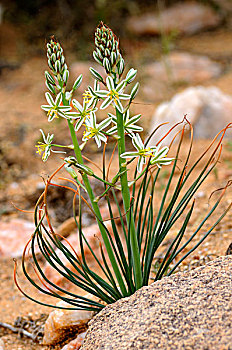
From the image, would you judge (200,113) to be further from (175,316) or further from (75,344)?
(175,316)

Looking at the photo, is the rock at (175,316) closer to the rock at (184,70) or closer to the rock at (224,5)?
the rock at (184,70)

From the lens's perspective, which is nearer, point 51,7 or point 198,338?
point 198,338

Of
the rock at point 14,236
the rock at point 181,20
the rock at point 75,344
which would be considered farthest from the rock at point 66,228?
the rock at point 181,20

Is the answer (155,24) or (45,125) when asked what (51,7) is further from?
(45,125)

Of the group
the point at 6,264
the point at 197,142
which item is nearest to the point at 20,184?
the point at 6,264

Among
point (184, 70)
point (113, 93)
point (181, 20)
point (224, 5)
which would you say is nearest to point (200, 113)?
point (184, 70)

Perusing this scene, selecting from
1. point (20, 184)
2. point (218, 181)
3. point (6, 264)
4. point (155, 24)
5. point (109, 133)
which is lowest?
point (109, 133)

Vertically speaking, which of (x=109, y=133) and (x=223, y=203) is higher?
(x=223, y=203)
